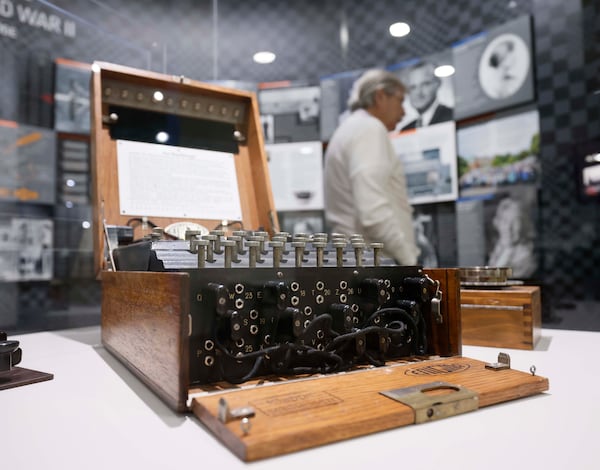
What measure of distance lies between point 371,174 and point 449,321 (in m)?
1.30

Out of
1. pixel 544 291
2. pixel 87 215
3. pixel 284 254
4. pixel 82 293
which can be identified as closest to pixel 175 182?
pixel 87 215

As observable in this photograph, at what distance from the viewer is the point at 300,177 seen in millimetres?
2551

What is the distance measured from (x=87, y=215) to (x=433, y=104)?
5.69 ft

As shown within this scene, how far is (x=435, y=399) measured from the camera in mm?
710

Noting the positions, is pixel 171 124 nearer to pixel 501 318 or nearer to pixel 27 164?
pixel 27 164

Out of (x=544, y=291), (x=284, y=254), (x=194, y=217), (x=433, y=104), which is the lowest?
(x=544, y=291)

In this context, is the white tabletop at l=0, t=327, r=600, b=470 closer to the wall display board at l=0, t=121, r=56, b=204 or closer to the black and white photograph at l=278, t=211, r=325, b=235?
the wall display board at l=0, t=121, r=56, b=204

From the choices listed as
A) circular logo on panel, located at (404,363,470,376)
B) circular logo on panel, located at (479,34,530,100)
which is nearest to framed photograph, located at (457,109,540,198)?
circular logo on panel, located at (479,34,530,100)

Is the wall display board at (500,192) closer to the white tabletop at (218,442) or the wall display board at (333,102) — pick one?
the wall display board at (333,102)

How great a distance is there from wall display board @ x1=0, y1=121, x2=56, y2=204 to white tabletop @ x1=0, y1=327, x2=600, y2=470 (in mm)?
1093

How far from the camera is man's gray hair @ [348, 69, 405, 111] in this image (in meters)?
2.44

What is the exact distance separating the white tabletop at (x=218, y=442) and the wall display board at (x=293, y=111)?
6.00 ft

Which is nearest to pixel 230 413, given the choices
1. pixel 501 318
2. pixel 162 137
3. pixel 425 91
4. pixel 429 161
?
pixel 501 318

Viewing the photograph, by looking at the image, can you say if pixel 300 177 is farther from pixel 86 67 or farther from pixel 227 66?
pixel 86 67
